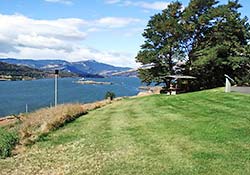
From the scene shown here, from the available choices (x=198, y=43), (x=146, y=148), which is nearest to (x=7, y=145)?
(x=146, y=148)

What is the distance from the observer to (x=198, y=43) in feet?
171

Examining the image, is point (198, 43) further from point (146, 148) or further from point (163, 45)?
point (146, 148)

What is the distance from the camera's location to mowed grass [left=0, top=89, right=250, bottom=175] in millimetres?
10016

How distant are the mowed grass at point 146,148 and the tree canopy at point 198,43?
99.9ft

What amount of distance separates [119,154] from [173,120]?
6564mm

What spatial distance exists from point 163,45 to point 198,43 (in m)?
4.76

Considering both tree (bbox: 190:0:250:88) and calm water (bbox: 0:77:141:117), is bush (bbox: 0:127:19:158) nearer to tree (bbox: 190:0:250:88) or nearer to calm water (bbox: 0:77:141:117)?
tree (bbox: 190:0:250:88)

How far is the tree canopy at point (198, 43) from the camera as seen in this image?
47.2 meters

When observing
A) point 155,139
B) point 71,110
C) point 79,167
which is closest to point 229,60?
point 71,110

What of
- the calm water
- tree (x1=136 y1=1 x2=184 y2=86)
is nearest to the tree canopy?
tree (x1=136 y1=1 x2=184 y2=86)

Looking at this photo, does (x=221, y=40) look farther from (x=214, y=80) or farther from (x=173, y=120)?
(x=173, y=120)

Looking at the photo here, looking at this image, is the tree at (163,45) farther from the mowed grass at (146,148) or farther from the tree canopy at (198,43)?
the mowed grass at (146,148)

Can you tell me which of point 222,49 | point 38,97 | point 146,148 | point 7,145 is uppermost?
point 222,49

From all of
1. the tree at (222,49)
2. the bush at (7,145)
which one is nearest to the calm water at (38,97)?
the tree at (222,49)
